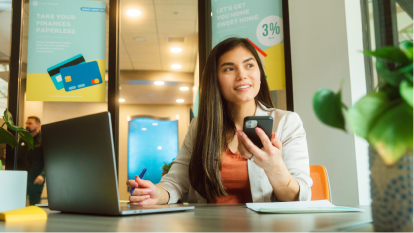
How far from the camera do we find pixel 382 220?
462 millimetres

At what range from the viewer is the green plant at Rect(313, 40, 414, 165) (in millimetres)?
323

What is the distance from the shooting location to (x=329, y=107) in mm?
380

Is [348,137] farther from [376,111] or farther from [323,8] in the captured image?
[376,111]

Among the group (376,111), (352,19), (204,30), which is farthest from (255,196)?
(204,30)

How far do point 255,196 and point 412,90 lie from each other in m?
1.15

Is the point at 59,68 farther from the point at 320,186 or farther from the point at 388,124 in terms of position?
the point at 388,124

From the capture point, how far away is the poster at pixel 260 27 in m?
2.91

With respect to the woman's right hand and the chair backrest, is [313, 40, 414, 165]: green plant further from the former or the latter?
the chair backrest

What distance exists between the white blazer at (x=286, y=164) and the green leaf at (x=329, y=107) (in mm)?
872

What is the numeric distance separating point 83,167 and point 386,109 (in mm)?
716

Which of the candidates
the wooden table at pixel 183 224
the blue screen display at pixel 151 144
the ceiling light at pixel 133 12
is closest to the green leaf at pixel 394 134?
the wooden table at pixel 183 224

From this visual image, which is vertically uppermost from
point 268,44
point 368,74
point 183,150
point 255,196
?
point 268,44

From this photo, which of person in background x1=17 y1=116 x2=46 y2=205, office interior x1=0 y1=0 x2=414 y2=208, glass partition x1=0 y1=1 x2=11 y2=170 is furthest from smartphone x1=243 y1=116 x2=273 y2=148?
glass partition x1=0 y1=1 x2=11 y2=170

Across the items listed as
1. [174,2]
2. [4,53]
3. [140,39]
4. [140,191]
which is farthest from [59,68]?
[140,191]
